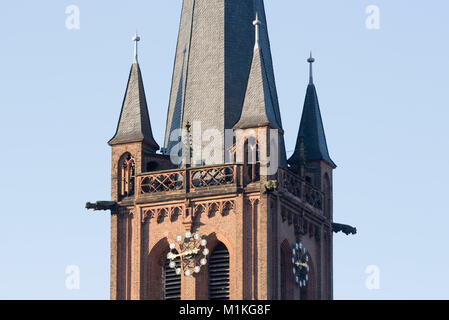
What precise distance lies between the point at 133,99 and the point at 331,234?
8.57 meters

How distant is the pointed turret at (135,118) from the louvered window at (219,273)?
16.0 ft

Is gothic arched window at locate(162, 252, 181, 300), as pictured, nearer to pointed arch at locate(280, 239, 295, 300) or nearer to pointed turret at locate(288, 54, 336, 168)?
pointed arch at locate(280, 239, 295, 300)

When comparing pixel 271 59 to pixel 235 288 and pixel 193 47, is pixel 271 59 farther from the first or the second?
pixel 235 288

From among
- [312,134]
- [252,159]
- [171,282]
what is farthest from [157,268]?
[312,134]

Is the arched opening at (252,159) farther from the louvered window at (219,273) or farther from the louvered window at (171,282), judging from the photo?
the louvered window at (171,282)

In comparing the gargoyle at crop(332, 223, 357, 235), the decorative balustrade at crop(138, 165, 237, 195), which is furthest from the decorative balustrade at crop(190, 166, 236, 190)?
the gargoyle at crop(332, 223, 357, 235)

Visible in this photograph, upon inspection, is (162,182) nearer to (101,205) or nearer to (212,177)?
(212,177)

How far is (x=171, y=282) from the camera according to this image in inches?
3647

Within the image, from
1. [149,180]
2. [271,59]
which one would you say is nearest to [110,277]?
[149,180]

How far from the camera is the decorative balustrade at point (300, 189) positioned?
9300 centimetres

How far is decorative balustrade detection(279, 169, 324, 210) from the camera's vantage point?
305 ft

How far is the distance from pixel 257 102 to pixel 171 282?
6770 mm

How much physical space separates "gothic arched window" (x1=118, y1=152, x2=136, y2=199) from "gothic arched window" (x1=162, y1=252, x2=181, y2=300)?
3040 mm
